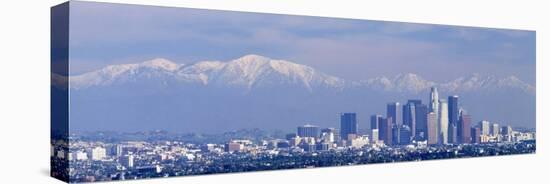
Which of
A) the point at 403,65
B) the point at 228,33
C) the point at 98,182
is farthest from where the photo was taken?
the point at 403,65

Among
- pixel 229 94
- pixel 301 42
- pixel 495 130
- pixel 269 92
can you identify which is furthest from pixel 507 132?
pixel 229 94

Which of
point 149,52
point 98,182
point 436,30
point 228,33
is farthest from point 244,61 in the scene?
point 436,30

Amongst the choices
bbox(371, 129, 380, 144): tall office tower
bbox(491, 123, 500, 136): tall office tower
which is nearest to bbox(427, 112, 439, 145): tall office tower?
bbox(371, 129, 380, 144): tall office tower

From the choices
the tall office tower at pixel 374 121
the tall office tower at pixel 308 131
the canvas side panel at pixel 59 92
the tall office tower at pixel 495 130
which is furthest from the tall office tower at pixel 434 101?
the canvas side panel at pixel 59 92

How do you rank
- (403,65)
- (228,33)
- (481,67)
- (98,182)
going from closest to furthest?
(98,182)
(228,33)
(403,65)
(481,67)

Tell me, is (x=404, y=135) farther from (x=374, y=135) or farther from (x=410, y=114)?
(x=374, y=135)

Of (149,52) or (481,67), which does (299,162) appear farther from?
(481,67)

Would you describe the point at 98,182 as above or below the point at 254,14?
below
